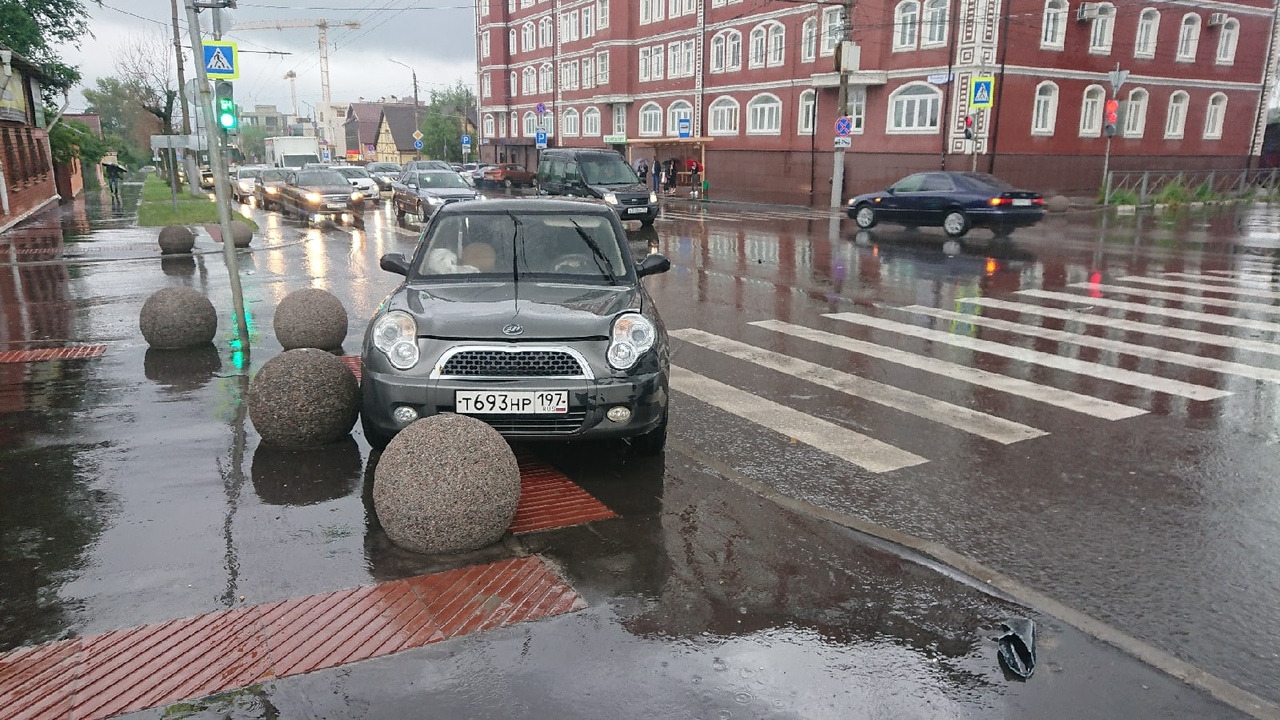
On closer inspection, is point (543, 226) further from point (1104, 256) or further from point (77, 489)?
point (1104, 256)

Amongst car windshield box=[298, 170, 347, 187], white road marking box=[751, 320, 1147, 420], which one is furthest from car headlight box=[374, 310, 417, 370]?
car windshield box=[298, 170, 347, 187]

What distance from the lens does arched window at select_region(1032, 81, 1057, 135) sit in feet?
105

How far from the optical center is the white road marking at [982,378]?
23.6 feet

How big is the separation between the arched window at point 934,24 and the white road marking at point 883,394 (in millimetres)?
25901

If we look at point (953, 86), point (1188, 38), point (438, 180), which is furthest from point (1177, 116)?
point (438, 180)

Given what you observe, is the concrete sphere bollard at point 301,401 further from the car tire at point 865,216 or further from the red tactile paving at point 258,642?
the car tire at point 865,216

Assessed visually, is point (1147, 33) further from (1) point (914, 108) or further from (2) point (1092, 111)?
(1) point (914, 108)

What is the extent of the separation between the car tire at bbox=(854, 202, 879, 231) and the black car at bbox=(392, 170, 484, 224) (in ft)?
34.5

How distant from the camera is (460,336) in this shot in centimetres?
516

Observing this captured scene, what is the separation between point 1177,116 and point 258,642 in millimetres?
41856

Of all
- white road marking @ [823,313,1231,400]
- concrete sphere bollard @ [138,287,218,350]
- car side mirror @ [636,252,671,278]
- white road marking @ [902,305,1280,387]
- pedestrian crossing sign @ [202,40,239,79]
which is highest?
pedestrian crossing sign @ [202,40,239,79]

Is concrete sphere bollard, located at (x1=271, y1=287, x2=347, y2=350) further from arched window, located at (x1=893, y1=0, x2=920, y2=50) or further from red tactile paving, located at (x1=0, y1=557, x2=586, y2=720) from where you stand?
arched window, located at (x1=893, y1=0, x2=920, y2=50)

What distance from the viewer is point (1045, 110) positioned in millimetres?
32438

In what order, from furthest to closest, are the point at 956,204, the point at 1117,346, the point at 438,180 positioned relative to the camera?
the point at 438,180 < the point at 956,204 < the point at 1117,346
